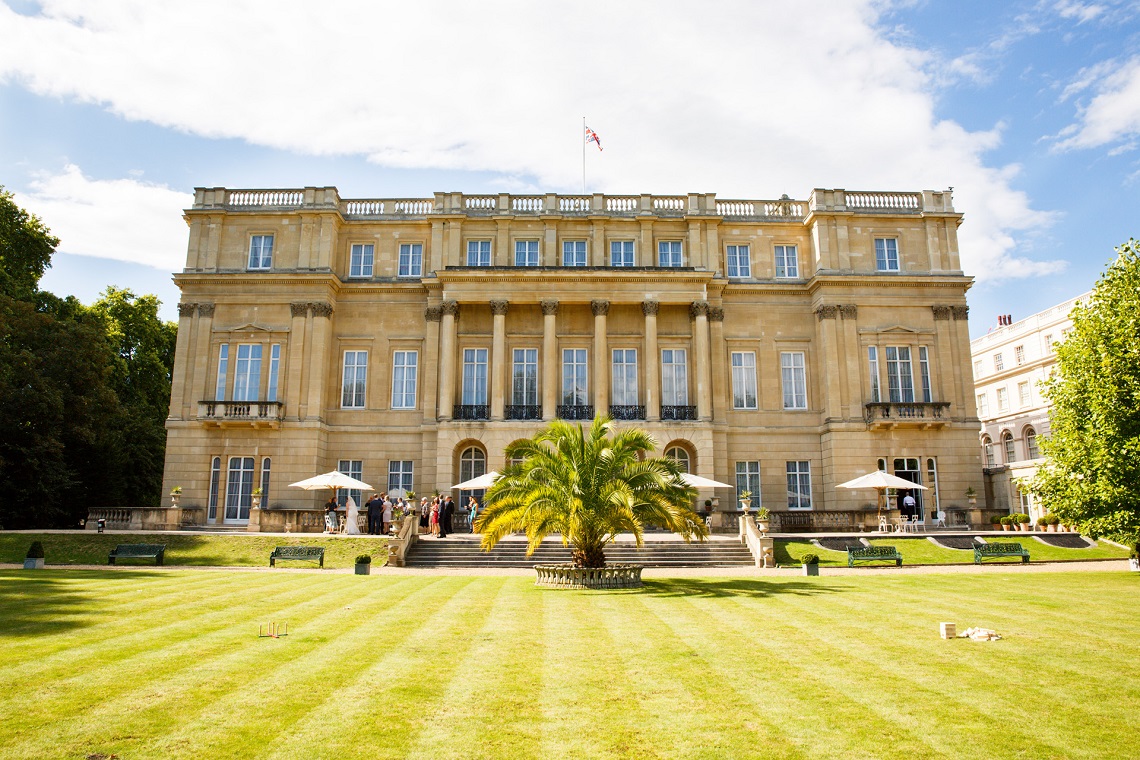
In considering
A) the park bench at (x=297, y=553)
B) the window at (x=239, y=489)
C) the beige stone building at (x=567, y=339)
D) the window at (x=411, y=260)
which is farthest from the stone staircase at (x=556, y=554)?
the window at (x=411, y=260)

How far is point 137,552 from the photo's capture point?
77.5ft

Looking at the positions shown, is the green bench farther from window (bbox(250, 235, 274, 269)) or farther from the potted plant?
window (bbox(250, 235, 274, 269))

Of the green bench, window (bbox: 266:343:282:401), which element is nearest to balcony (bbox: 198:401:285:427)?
window (bbox: 266:343:282:401)

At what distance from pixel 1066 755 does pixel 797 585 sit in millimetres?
12346

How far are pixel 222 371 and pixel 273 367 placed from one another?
2455 mm

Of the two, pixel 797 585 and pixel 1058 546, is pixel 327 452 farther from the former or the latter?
pixel 1058 546

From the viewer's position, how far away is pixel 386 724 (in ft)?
23.3

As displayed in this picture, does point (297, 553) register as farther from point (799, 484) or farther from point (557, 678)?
point (799, 484)

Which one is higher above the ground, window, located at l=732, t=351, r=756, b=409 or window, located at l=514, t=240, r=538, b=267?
window, located at l=514, t=240, r=538, b=267

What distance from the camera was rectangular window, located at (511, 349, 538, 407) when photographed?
124ft

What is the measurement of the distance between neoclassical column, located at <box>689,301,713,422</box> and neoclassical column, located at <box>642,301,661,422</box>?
1835 mm

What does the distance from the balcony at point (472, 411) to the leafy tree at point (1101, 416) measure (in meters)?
22.3

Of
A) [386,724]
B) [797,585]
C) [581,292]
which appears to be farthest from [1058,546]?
[386,724]

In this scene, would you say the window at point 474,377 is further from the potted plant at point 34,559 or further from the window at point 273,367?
the potted plant at point 34,559
